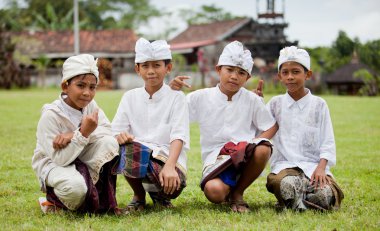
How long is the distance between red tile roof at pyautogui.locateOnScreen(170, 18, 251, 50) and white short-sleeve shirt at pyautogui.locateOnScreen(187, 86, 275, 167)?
3036 centimetres

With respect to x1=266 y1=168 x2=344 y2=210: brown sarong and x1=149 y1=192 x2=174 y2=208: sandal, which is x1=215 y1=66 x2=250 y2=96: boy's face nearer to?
x1=266 y1=168 x2=344 y2=210: brown sarong

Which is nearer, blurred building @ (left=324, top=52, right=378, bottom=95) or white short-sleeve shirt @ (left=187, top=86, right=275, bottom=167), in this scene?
white short-sleeve shirt @ (left=187, top=86, right=275, bottom=167)

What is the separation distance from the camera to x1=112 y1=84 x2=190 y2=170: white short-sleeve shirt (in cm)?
452

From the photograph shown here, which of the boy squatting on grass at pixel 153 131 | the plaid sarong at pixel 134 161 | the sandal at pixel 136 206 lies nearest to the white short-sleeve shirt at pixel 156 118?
the boy squatting on grass at pixel 153 131

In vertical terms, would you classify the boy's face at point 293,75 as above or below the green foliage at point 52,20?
below

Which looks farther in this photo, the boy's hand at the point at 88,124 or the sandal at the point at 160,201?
the sandal at the point at 160,201

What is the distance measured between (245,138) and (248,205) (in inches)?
21.3

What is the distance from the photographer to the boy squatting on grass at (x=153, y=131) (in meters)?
4.29

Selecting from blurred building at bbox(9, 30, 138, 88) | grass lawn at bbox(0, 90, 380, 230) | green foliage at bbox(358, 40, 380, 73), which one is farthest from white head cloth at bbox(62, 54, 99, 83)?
blurred building at bbox(9, 30, 138, 88)

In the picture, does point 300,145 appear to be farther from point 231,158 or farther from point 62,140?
point 62,140

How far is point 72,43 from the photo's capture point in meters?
36.0

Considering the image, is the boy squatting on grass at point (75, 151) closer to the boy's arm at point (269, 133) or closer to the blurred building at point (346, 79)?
the boy's arm at point (269, 133)

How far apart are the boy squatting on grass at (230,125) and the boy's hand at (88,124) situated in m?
0.87

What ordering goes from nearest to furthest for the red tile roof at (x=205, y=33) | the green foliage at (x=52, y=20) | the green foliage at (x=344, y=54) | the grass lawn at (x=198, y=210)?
the grass lawn at (x=198, y=210)
the green foliage at (x=344, y=54)
the red tile roof at (x=205, y=33)
the green foliage at (x=52, y=20)
